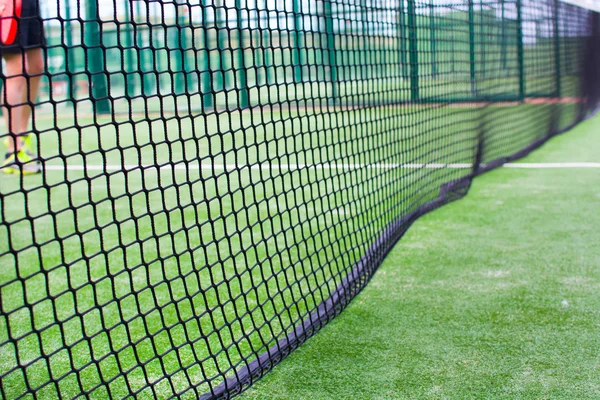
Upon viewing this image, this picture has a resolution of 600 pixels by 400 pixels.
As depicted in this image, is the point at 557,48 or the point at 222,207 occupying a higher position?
the point at 557,48

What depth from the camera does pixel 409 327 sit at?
192 cm

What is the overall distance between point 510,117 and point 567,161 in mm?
2228

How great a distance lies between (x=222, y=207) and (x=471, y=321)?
941 millimetres

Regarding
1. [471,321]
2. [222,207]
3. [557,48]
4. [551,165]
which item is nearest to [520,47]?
[557,48]

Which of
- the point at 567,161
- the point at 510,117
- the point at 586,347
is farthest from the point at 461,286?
the point at 510,117

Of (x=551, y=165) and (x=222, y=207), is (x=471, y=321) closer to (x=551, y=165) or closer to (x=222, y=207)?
(x=222, y=207)

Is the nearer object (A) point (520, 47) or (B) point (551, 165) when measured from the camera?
(B) point (551, 165)

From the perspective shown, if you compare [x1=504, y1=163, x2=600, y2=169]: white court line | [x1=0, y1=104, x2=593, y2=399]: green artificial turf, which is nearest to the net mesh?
[x1=0, y1=104, x2=593, y2=399]: green artificial turf

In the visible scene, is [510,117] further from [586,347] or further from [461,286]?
[586,347]

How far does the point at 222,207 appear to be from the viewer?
8.09 feet

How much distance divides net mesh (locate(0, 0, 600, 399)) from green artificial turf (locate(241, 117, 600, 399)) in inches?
4.2

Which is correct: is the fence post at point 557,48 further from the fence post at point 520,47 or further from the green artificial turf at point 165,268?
the green artificial turf at point 165,268

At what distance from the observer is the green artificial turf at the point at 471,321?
1584mm

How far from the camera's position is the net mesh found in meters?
1.59
